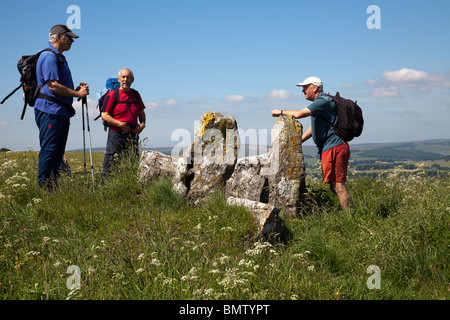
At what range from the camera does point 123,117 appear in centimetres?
1002

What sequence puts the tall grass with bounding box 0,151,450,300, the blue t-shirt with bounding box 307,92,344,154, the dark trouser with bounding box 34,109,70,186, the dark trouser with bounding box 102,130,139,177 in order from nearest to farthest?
1. the tall grass with bounding box 0,151,450,300
2. the blue t-shirt with bounding box 307,92,344,154
3. the dark trouser with bounding box 34,109,70,186
4. the dark trouser with bounding box 102,130,139,177

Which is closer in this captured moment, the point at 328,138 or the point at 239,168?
the point at 328,138

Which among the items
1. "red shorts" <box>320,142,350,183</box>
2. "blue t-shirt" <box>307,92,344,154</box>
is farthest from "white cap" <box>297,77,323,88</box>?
"red shorts" <box>320,142,350,183</box>

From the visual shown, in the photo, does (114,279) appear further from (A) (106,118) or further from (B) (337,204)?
(A) (106,118)

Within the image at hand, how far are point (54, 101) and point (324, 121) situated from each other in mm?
6386

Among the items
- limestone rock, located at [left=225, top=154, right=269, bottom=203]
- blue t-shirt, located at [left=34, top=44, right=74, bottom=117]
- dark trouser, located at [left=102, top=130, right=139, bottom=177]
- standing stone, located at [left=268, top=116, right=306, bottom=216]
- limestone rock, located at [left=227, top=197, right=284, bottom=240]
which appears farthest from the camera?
dark trouser, located at [left=102, top=130, right=139, bottom=177]

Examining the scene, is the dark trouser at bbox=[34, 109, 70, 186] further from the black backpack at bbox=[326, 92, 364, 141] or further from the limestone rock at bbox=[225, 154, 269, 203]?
the black backpack at bbox=[326, 92, 364, 141]

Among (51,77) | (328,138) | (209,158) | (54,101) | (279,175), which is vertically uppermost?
(51,77)

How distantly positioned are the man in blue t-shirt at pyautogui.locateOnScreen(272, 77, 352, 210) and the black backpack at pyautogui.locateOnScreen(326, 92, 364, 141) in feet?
0.28

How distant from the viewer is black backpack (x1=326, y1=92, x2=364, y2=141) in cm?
779

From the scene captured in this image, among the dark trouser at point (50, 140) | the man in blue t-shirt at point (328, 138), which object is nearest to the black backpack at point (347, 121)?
the man in blue t-shirt at point (328, 138)

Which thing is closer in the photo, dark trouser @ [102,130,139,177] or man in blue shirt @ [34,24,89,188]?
man in blue shirt @ [34,24,89,188]

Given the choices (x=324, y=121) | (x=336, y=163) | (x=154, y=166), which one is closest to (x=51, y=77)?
(x=154, y=166)

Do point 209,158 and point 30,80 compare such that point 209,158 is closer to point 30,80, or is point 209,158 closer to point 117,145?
point 117,145
